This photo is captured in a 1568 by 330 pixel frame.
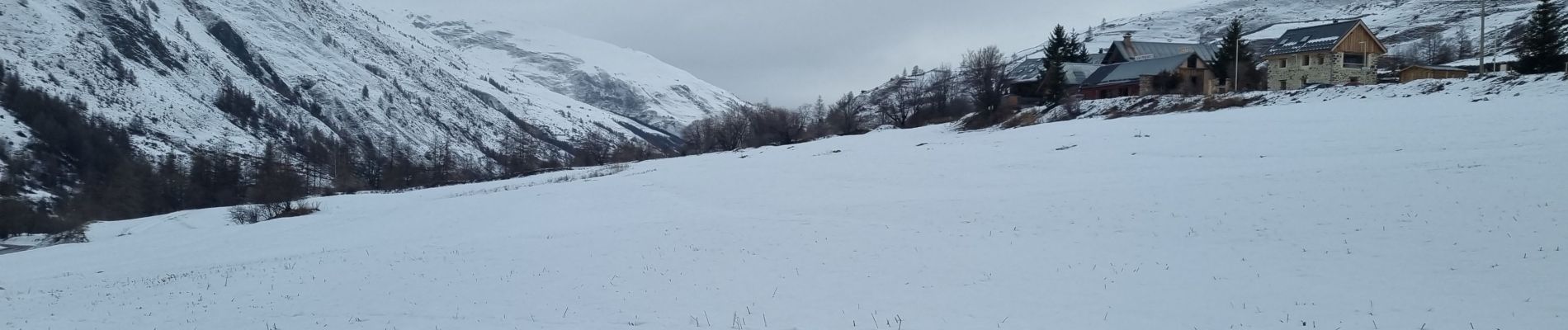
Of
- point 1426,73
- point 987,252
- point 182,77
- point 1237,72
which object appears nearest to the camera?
point 987,252

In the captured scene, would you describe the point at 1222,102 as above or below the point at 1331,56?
below

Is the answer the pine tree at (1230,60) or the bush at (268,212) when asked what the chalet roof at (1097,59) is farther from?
the bush at (268,212)

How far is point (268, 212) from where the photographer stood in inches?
1359

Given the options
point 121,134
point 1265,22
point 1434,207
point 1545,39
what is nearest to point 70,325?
point 1434,207

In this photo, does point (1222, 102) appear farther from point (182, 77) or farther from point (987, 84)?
point (182, 77)

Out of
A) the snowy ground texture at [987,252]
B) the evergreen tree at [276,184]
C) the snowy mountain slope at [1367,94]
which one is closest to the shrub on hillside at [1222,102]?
the snowy mountain slope at [1367,94]

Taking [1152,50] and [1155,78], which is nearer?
[1155,78]

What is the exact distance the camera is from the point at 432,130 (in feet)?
635

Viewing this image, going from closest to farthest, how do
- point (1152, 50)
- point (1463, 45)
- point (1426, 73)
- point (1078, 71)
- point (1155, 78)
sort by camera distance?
1. point (1426, 73)
2. point (1155, 78)
3. point (1078, 71)
4. point (1152, 50)
5. point (1463, 45)

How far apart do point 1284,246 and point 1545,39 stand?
132ft

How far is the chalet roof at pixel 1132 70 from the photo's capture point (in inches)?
2216

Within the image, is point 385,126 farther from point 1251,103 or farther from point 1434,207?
point 1434,207

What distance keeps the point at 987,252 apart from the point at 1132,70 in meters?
50.7

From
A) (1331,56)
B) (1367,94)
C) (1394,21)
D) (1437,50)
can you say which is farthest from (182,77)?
(1394,21)
